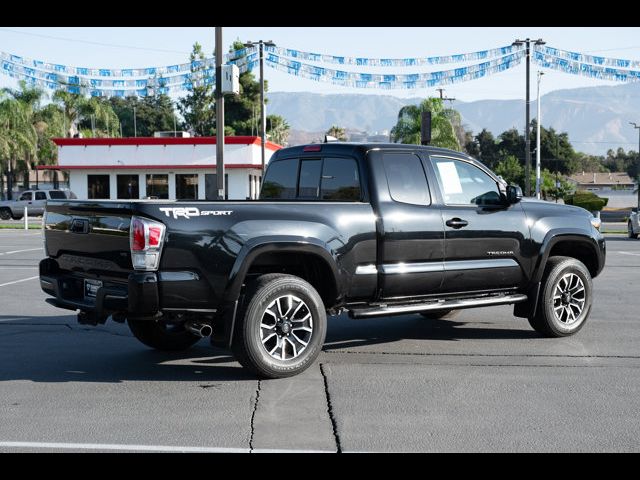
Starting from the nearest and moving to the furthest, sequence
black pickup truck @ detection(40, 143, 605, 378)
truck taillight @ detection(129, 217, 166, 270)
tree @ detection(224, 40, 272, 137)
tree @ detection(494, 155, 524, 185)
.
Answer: truck taillight @ detection(129, 217, 166, 270) < black pickup truck @ detection(40, 143, 605, 378) < tree @ detection(224, 40, 272, 137) < tree @ detection(494, 155, 524, 185)

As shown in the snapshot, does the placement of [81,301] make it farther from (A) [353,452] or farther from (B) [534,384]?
(B) [534,384]

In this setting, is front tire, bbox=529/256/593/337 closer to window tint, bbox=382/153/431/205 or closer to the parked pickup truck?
window tint, bbox=382/153/431/205

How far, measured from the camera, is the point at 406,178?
7914 mm

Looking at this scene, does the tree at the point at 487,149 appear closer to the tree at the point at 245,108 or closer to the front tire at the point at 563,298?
the tree at the point at 245,108

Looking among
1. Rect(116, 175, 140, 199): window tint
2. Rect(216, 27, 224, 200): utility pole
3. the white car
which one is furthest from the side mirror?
Rect(116, 175, 140, 199): window tint

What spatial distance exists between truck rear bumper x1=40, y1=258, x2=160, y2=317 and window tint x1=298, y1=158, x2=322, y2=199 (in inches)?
91.8

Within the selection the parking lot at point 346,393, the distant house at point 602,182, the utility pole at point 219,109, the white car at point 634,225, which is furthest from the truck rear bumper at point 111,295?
the distant house at point 602,182

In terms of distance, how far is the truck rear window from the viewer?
784 cm

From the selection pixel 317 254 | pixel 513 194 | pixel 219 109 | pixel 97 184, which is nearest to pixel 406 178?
pixel 513 194

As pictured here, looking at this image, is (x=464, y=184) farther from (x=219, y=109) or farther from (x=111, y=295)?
(x=219, y=109)

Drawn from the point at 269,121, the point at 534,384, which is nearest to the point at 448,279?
the point at 534,384

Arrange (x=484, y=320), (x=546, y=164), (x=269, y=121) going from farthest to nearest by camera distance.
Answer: (x=546, y=164)
(x=269, y=121)
(x=484, y=320)
